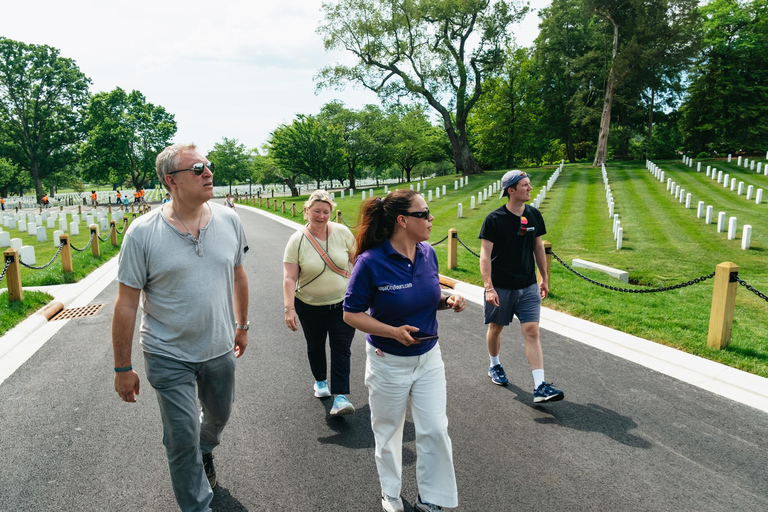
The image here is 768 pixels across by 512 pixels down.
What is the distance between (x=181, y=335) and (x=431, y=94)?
156 feet

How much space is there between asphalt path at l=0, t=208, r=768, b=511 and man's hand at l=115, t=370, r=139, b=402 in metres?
0.60

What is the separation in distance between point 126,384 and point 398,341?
61.4 inches

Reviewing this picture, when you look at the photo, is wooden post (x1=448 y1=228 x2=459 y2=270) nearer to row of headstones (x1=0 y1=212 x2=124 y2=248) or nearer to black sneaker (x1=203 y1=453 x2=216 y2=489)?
black sneaker (x1=203 y1=453 x2=216 y2=489)

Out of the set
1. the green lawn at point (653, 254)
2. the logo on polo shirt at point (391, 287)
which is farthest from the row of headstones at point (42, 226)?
the logo on polo shirt at point (391, 287)

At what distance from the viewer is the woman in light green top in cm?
454

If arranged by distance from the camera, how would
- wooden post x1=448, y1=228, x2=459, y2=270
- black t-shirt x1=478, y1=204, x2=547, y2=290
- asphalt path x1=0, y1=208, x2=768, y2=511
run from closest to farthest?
asphalt path x1=0, y1=208, x2=768, y2=511, black t-shirt x1=478, y1=204, x2=547, y2=290, wooden post x1=448, y1=228, x2=459, y2=270

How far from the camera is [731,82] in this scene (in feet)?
163

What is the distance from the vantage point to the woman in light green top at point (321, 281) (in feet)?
14.9

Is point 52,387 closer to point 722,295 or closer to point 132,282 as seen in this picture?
point 132,282

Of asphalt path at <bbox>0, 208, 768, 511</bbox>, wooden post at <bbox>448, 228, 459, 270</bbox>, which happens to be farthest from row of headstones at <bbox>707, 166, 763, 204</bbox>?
asphalt path at <bbox>0, 208, 768, 511</bbox>

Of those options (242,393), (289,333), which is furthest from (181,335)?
(289,333)

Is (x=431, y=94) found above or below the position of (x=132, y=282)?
above

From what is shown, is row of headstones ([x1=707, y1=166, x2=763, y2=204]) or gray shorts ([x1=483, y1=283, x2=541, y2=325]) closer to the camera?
gray shorts ([x1=483, y1=283, x2=541, y2=325])

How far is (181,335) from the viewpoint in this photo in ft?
9.44
